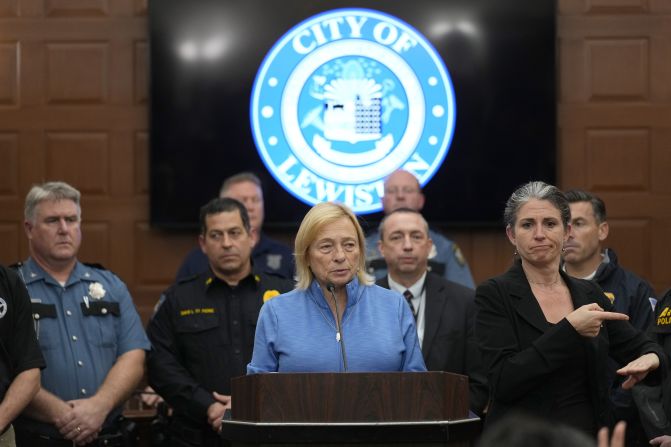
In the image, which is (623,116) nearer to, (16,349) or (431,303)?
(431,303)

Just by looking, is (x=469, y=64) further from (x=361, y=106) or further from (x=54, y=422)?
(x=54, y=422)

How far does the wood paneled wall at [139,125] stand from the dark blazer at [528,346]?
3649 mm

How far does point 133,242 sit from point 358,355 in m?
4.07

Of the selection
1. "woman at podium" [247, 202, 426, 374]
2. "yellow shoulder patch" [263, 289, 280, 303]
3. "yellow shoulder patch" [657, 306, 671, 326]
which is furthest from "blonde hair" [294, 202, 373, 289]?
"yellow shoulder patch" [263, 289, 280, 303]

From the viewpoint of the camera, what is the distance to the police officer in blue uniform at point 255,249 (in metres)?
6.31

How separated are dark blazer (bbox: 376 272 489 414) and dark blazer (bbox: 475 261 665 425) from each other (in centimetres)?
119

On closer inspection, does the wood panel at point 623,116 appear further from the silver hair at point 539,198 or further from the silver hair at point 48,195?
the silver hair at point 539,198

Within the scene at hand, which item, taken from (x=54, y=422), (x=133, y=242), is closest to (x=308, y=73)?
(x=133, y=242)

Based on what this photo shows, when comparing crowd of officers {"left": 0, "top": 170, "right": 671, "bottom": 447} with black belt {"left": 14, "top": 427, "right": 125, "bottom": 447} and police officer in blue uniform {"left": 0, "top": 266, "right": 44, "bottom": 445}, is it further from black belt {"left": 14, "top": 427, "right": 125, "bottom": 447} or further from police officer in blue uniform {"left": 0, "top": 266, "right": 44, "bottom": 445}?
police officer in blue uniform {"left": 0, "top": 266, "right": 44, "bottom": 445}

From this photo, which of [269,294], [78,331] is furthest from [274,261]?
[78,331]

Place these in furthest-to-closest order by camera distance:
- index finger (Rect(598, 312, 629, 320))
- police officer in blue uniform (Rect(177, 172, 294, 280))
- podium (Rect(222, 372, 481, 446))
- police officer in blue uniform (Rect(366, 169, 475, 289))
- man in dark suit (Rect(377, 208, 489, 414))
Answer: police officer in blue uniform (Rect(177, 172, 294, 280)), police officer in blue uniform (Rect(366, 169, 475, 289)), man in dark suit (Rect(377, 208, 489, 414)), index finger (Rect(598, 312, 629, 320)), podium (Rect(222, 372, 481, 446))

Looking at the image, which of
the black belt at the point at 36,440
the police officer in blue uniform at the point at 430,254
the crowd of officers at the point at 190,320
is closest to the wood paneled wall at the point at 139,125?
the police officer in blue uniform at the point at 430,254

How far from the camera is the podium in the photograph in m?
3.27

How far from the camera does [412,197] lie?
6.39 metres
